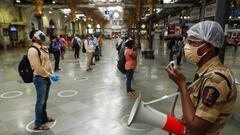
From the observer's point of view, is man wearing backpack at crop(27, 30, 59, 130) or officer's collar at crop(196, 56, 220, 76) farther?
man wearing backpack at crop(27, 30, 59, 130)

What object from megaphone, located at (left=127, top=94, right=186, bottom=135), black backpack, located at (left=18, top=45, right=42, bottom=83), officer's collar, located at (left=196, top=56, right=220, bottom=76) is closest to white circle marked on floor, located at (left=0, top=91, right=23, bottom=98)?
black backpack, located at (left=18, top=45, right=42, bottom=83)

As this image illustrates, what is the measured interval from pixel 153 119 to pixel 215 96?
1.97 ft

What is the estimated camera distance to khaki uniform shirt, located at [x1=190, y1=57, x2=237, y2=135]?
3.72ft

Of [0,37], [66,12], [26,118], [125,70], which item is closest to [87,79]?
[125,70]

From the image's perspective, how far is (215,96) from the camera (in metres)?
1.13

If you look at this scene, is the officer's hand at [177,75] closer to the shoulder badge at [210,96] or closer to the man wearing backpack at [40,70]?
the shoulder badge at [210,96]

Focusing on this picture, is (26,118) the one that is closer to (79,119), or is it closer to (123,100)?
(79,119)

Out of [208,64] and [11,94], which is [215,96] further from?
[11,94]

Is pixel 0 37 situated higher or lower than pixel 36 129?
higher

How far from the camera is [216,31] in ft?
4.11

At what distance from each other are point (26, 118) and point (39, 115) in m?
0.80

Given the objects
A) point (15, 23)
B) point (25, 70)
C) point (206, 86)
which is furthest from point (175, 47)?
point (15, 23)

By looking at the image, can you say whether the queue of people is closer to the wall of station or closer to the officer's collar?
the officer's collar

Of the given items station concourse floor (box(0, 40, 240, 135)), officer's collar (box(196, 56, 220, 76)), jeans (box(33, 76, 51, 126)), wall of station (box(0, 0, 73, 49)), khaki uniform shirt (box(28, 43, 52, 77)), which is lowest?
station concourse floor (box(0, 40, 240, 135))
